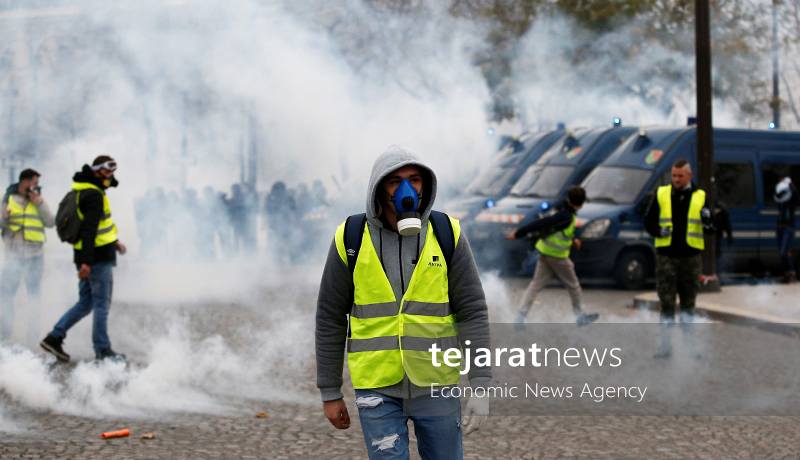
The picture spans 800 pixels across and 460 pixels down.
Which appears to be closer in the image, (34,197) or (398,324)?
(398,324)

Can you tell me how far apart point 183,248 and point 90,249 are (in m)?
10.8

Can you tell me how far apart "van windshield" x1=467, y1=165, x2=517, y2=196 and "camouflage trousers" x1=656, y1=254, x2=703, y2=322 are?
24.3ft

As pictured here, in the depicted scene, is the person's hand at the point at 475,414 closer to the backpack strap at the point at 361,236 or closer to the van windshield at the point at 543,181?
the backpack strap at the point at 361,236

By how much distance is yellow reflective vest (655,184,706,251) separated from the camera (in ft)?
22.2

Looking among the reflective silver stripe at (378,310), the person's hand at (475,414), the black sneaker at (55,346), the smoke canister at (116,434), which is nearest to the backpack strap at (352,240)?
the reflective silver stripe at (378,310)

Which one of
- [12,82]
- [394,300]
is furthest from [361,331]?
[12,82]

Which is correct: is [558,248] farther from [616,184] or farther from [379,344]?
[379,344]

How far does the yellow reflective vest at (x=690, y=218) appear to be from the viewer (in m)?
6.77

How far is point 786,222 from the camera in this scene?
500 inches

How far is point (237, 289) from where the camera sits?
453 inches

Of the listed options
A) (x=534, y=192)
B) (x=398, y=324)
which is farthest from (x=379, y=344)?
(x=534, y=192)

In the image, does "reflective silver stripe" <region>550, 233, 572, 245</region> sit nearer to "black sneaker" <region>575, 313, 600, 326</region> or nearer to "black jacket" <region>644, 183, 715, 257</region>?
"black sneaker" <region>575, 313, 600, 326</region>

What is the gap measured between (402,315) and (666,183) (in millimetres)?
10253

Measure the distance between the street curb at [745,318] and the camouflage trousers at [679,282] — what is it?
79 cm
